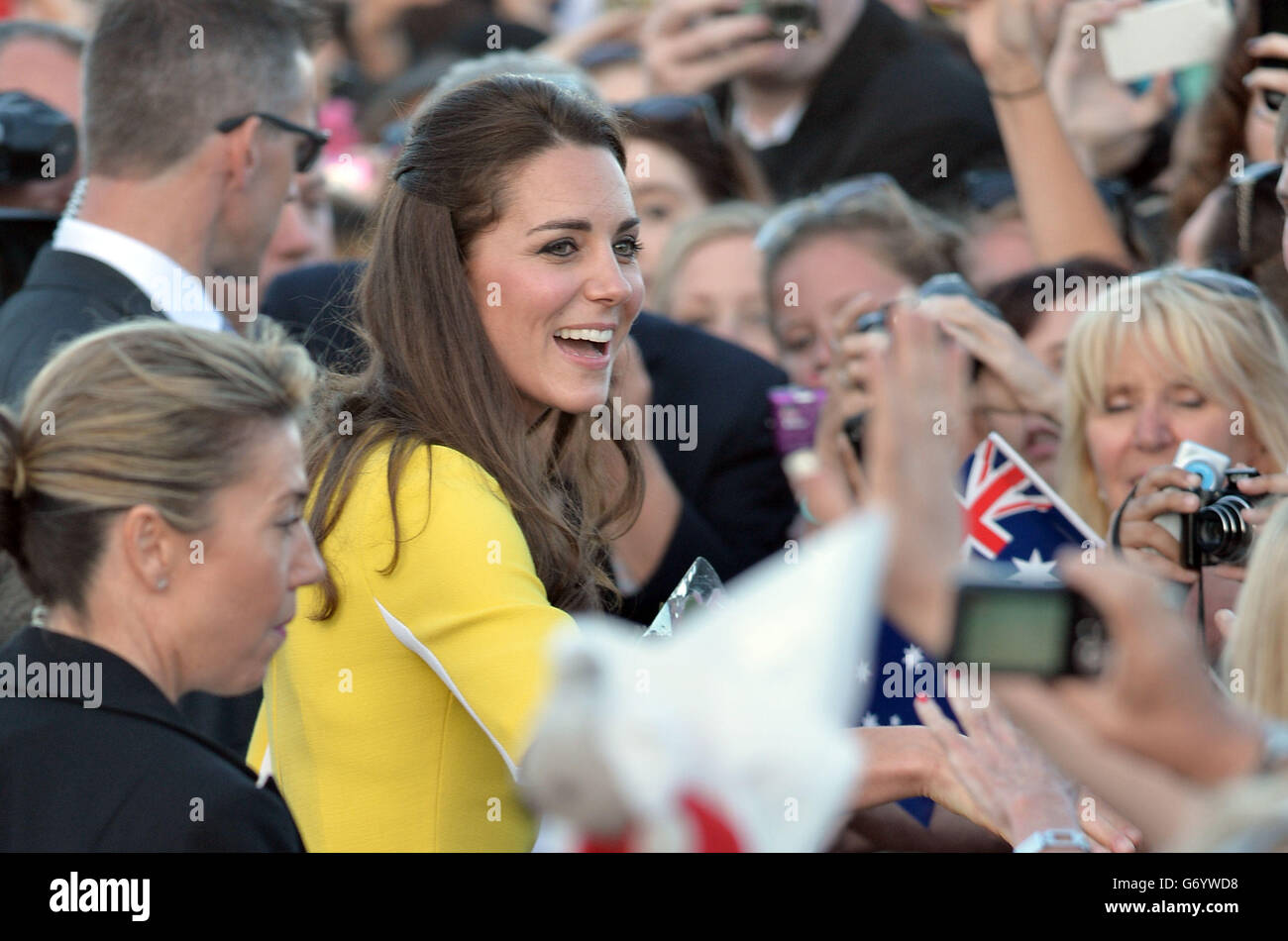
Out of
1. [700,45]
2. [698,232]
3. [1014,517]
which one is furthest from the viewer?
[700,45]

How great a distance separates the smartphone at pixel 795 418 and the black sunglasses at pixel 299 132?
1.10 metres

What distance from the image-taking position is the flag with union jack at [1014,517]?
2877 mm

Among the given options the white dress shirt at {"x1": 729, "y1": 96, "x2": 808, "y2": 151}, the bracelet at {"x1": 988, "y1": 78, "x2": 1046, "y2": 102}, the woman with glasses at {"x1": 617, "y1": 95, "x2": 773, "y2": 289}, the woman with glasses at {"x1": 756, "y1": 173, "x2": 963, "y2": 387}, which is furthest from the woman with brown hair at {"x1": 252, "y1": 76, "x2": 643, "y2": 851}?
the white dress shirt at {"x1": 729, "y1": 96, "x2": 808, "y2": 151}

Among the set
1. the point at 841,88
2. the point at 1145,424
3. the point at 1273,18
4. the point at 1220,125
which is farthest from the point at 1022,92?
the point at 1145,424

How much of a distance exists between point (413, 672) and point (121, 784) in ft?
1.49

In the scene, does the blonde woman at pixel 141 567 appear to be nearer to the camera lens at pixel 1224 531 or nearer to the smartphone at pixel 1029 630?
the smartphone at pixel 1029 630

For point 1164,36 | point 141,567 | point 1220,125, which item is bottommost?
point 141,567

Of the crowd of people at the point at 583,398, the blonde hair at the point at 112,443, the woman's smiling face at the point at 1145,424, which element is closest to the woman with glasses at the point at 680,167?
the crowd of people at the point at 583,398

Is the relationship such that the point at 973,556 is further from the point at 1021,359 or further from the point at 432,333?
the point at 432,333

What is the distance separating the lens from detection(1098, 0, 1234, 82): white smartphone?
13.3ft

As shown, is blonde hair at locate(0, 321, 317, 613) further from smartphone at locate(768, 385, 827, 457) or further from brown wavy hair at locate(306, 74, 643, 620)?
smartphone at locate(768, 385, 827, 457)

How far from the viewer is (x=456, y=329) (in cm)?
239

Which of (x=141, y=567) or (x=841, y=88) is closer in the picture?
(x=141, y=567)

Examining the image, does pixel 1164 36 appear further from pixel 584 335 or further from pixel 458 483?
pixel 458 483
